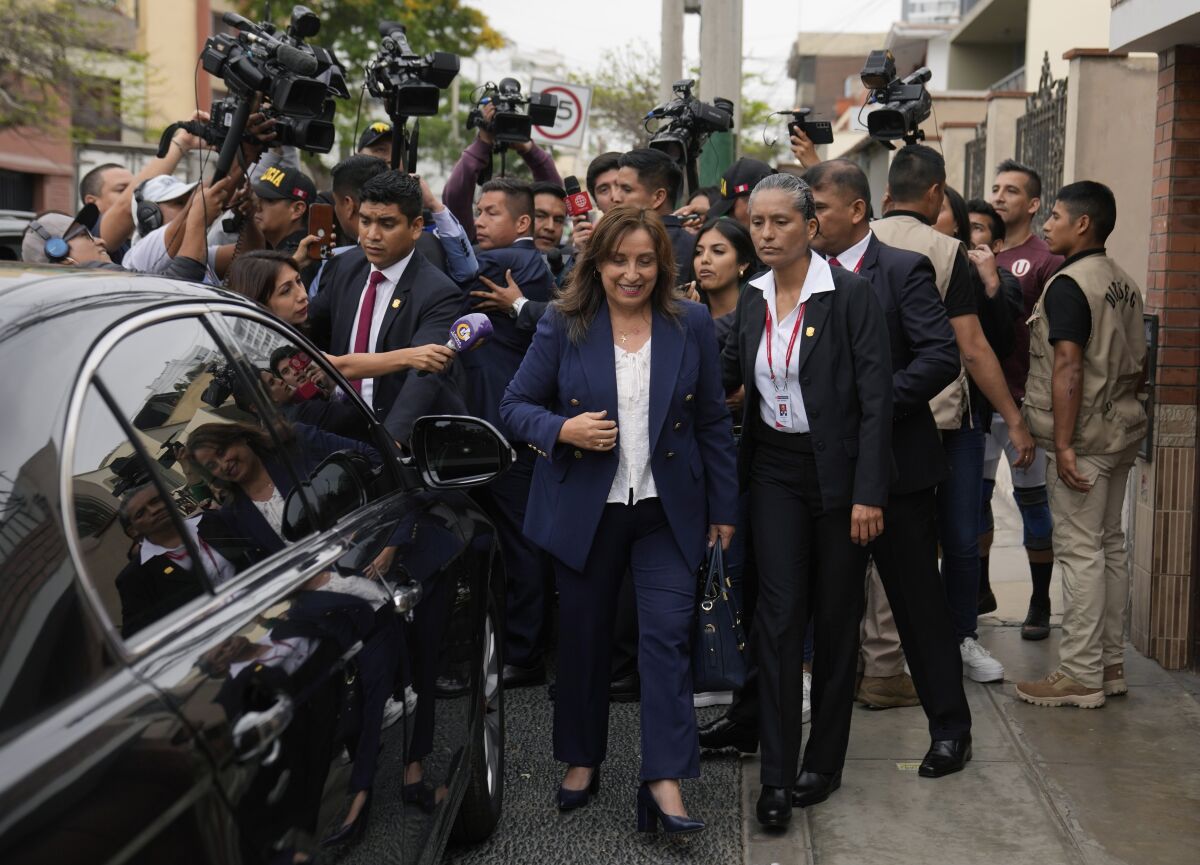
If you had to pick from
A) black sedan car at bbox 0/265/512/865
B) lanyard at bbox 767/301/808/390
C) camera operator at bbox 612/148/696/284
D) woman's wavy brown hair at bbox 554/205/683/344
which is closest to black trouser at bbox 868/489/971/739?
lanyard at bbox 767/301/808/390

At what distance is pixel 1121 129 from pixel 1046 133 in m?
1.83

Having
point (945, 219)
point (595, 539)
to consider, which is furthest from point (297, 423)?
point (945, 219)

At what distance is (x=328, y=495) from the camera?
3.09 m

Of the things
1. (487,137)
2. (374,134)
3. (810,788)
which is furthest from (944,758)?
(374,134)

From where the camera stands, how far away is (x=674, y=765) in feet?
14.2

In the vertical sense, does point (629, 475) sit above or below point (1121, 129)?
below

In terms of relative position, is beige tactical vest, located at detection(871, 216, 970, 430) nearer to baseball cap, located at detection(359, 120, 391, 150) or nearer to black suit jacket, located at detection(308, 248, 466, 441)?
black suit jacket, located at detection(308, 248, 466, 441)

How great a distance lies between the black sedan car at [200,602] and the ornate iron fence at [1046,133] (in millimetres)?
9515

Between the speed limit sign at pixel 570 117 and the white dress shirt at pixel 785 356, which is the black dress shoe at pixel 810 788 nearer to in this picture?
the white dress shirt at pixel 785 356

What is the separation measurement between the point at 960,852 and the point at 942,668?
71 centimetres

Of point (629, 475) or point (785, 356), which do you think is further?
point (785, 356)

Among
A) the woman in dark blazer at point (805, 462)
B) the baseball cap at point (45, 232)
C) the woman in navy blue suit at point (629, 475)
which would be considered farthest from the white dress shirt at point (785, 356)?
the baseball cap at point (45, 232)

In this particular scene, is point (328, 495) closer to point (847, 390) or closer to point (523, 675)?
point (847, 390)

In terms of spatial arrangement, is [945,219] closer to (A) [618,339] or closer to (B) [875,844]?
(A) [618,339]
